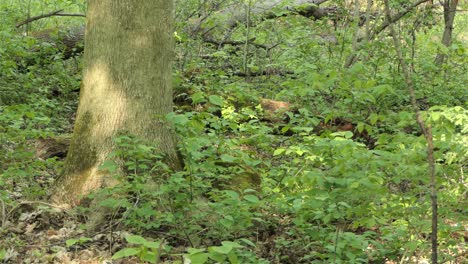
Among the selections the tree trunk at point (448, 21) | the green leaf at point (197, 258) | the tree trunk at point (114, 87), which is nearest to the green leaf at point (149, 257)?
the green leaf at point (197, 258)

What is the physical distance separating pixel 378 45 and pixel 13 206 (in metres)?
6.02

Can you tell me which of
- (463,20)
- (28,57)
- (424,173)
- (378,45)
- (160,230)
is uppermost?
(463,20)

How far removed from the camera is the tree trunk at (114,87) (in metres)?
4.71

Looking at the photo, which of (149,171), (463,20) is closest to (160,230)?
(149,171)

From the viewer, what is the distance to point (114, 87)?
473 centimetres

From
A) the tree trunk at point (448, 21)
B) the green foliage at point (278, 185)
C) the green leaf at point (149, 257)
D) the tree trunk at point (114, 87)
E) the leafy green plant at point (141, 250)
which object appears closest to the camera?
the leafy green plant at point (141, 250)

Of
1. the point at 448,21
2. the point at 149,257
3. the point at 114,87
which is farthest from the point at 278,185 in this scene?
the point at 448,21

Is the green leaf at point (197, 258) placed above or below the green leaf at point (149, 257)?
above

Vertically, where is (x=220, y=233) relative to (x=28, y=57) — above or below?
below

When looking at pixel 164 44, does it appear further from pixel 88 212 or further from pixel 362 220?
pixel 362 220

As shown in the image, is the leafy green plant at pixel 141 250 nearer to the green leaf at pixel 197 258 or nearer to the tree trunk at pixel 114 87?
the green leaf at pixel 197 258

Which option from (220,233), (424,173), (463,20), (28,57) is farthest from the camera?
(463,20)

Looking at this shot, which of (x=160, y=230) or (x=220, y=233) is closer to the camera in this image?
(x=220, y=233)

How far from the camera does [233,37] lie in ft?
36.7
